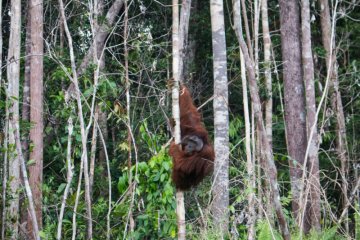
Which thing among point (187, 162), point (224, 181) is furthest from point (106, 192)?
point (187, 162)

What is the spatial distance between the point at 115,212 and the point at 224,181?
1.36 meters

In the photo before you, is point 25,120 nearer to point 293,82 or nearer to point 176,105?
point 176,105

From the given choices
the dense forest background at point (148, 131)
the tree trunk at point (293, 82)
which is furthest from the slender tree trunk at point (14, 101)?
the tree trunk at point (293, 82)

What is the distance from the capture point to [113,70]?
10797 mm

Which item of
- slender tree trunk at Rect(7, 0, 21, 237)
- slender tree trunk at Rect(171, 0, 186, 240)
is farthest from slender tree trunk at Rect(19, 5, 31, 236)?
slender tree trunk at Rect(171, 0, 186, 240)

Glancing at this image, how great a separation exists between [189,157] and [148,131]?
120cm

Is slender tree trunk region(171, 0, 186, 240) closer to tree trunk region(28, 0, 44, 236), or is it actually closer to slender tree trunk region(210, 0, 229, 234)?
slender tree trunk region(210, 0, 229, 234)

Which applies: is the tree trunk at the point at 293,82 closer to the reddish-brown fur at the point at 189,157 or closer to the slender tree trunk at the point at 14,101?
the reddish-brown fur at the point at 189,157

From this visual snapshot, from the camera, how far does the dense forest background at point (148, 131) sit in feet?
21.1

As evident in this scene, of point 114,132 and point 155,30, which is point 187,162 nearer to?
point 114,132

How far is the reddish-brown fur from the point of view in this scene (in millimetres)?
6254

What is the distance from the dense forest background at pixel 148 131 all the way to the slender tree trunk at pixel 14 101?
0.05 ft

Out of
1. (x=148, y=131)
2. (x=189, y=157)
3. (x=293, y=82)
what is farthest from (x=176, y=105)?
(x=293, y=82)

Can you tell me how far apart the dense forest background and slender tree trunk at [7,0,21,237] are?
0.02 meters
